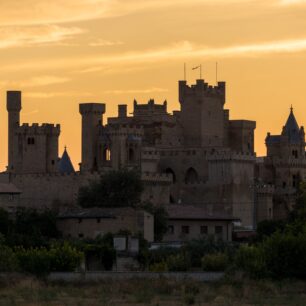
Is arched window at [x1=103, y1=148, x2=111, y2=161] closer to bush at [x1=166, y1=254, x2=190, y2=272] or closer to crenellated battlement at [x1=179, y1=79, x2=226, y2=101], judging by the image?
crenellated battlement at [x1=179, y1=79, x2=226, y2=101]

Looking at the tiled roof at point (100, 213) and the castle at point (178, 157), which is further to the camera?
the castle at point (178, 157)

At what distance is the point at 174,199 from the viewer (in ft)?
477

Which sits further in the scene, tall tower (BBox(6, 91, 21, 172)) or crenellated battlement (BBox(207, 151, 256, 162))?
tall tower (BBox(6, 91, 21, 172))

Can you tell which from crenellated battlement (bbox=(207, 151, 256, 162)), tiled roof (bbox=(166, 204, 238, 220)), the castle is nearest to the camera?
tiled roof (bbox=(166, 204, 238, 220))

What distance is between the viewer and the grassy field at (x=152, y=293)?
→ 3274 inches

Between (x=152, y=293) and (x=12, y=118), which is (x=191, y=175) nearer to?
(x=12, y=118)

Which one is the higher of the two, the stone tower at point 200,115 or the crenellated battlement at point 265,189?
the stone tower at point 200,115

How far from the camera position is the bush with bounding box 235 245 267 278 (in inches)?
3711

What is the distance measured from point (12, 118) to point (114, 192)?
16.8m

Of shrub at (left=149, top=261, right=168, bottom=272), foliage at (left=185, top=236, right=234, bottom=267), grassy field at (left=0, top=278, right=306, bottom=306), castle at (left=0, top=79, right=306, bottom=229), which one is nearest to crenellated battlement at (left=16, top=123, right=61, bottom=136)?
castle at (left=0, top=79, right=306, bottom=229)

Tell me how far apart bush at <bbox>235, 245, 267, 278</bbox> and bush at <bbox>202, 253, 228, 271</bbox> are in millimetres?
869

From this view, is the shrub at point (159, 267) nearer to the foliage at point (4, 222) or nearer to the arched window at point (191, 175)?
the foliage at point (4, 222)

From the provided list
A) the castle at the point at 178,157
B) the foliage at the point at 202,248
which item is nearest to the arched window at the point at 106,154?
the castle at the point at 178,157

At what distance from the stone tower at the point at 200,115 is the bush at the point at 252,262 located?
168ft
